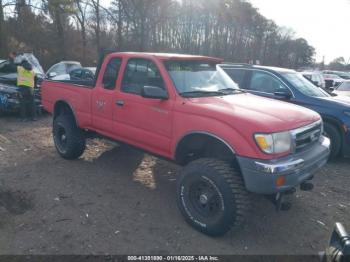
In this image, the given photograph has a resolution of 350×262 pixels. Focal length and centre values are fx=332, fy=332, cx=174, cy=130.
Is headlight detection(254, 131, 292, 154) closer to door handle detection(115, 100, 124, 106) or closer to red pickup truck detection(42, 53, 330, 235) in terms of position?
red pickup truck detection(42, 53, 330, 235)

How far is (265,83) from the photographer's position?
729 cm

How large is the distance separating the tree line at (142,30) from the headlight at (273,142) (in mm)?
25102

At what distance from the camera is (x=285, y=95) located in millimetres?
6910

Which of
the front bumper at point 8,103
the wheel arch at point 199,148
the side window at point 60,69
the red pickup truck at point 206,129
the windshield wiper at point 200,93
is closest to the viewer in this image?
the red pickup truck at point 206,129

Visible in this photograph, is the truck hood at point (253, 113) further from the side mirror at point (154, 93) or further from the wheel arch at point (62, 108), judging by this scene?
the wheel arch at point (62, 108)

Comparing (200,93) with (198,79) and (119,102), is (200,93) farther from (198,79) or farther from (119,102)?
(119,102)

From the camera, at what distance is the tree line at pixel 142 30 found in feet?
89.9

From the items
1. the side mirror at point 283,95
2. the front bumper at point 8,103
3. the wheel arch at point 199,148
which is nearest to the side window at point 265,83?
the side mirror at point 283,95

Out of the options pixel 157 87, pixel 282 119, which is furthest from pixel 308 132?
pixel 157 87

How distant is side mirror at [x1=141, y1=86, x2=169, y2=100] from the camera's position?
13.4 feet

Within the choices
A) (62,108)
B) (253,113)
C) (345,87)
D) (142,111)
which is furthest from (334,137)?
(345,87)

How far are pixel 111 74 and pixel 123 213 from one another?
219cm

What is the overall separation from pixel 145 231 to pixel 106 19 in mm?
34928

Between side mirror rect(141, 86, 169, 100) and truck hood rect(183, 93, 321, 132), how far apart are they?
0.35 meters
